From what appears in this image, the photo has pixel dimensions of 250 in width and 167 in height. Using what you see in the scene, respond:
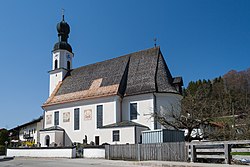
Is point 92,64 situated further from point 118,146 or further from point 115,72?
point 118,146

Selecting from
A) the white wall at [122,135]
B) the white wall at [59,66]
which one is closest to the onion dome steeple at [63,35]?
the white wall at [59,66]

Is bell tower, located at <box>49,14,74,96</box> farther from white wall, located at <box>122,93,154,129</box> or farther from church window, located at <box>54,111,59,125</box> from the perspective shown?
white wall, located at <box>122,93,154,129</box>

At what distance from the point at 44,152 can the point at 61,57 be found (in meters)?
21.5

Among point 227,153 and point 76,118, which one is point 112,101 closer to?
point 76,118

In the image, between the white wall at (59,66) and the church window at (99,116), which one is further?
the white wall at (59,66)

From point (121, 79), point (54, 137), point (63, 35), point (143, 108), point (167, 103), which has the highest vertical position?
point (63, 35)

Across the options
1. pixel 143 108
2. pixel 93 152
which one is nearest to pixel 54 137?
pixel 143 108

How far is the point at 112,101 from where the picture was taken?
34875 mm

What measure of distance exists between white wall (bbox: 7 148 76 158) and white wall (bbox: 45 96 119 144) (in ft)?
24.5

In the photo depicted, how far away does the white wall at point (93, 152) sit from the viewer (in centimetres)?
2509

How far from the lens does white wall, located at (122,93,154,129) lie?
3238 centimetres

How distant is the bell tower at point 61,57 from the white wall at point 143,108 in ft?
52.5

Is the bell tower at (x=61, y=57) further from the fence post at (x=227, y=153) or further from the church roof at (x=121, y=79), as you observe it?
the fence post at (x=227, y=153)

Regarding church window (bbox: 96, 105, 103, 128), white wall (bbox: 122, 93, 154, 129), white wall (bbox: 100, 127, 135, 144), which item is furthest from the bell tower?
white wall (bbox: 100, 127, 135, 144)
